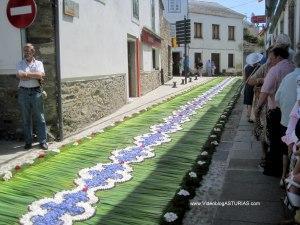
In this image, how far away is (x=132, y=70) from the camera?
54.6 feet

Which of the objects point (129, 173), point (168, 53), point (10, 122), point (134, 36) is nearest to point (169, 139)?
point (129, 173)

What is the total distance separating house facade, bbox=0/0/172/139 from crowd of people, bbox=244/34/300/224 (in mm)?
3811

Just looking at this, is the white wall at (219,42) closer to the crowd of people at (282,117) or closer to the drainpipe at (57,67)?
the drainpipe at (57,67)

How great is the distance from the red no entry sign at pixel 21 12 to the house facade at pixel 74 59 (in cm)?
58

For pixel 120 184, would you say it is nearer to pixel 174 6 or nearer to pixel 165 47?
pixel 165 47

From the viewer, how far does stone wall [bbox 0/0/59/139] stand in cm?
791

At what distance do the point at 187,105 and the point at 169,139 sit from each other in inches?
227

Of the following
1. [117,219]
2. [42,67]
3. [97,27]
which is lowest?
[117,219]

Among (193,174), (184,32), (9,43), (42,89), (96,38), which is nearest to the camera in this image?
(193,174)

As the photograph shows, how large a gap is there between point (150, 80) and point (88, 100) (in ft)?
34.0

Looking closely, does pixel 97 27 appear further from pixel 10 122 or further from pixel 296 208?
pixel 296 208

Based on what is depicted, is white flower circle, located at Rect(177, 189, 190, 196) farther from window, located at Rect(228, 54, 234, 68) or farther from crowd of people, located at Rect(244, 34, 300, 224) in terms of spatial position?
window, located at Rect(228, 54, 234, 68)

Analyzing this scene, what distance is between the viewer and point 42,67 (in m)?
7.47

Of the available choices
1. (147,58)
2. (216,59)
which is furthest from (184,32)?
(216,59)
